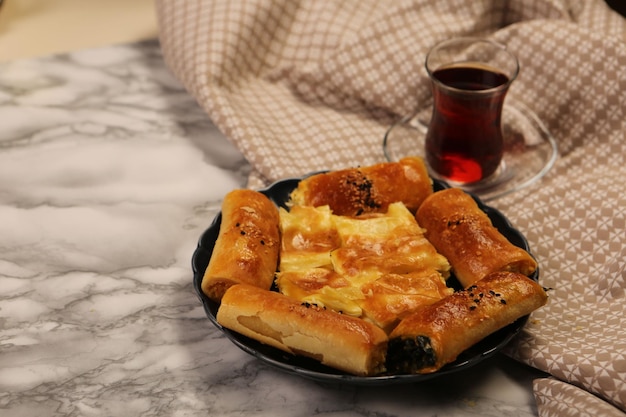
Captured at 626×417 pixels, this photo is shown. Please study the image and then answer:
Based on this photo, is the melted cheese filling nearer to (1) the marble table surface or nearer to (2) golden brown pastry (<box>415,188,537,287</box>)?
(2) golden brown pastry (<box>415,188,537,287</box>)

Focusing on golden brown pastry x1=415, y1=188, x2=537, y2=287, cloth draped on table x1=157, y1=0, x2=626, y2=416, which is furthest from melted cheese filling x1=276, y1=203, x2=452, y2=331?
cloth draped on table x1=157, y1=0, x2=626, y2=416

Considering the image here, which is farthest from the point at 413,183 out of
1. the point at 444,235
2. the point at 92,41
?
the point at 92,41

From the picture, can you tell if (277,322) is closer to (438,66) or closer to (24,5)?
(438,66)

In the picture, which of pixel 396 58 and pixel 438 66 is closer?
pixel 438 66

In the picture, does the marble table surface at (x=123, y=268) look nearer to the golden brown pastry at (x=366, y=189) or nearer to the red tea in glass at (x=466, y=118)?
the golden brown pastry at (x=366, y=189)

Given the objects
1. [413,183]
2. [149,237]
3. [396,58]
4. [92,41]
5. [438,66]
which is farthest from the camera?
[92,41]

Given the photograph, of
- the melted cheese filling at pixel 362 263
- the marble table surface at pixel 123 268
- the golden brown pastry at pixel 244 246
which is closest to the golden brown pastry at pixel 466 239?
the melted cheese filling at pixel 362 263

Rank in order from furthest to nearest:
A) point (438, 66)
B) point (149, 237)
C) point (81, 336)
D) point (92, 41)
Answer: point (92, 41)
point (438, 66)
point (149, 237)
point (81, 336)
